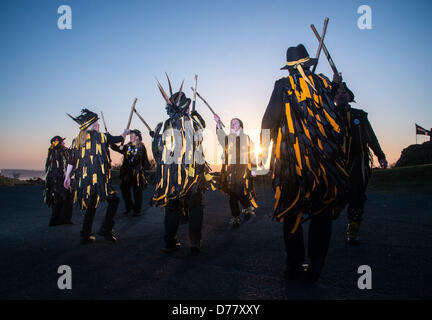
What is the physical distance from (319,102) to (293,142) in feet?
1.35

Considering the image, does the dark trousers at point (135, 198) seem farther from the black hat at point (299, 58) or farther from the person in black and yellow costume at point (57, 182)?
the black hat at point (299, 58)

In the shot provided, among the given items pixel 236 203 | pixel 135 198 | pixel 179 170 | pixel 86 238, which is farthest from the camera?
pixel 135 198

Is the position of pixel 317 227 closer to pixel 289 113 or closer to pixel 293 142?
pixel 293 142

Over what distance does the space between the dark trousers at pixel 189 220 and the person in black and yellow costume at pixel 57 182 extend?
296cm

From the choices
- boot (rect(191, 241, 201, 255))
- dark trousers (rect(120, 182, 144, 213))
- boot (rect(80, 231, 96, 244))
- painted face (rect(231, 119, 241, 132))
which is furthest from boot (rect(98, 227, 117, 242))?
painted face (rect(231, 119, 241, 132))

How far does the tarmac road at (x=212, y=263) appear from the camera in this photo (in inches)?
94.8

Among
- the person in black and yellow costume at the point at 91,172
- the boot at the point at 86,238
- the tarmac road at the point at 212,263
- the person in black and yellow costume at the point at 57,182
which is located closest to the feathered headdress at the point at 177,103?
the person in black and yellow costume at the point at 91,172

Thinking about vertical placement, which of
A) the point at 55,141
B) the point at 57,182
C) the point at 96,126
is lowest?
the point at 57,182

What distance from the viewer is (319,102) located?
8.78 feet

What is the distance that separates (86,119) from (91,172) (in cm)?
76

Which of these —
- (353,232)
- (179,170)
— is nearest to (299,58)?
(179,170)

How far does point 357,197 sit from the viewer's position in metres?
3.82

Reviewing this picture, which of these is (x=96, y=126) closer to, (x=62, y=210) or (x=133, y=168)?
(x=62, y=210)
